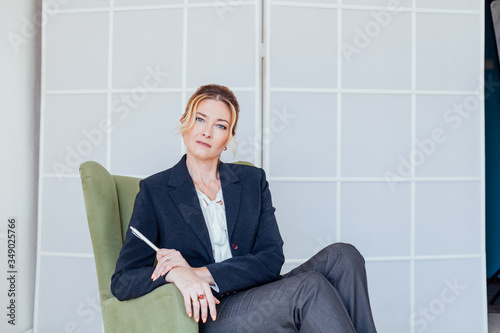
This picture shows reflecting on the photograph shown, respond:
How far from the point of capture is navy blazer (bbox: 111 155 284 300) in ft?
4.96

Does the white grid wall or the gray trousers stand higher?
the white grid wall

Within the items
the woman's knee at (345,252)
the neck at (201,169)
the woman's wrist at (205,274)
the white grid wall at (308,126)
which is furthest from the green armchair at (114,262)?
the white grid wall at (308,126)

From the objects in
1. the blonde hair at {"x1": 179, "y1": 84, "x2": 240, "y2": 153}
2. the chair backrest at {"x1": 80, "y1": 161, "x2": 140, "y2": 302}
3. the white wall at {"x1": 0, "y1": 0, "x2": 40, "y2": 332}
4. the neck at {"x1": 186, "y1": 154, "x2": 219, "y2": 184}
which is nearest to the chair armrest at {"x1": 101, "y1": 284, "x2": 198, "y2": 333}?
the chair backrest at {"x1": 80, "y1": 161, "x2": 140, "y2": 302}

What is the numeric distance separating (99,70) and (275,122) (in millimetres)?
1012

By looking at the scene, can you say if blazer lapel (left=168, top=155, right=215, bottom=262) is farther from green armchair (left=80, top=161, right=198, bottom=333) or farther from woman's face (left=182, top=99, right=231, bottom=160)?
green armchair (left=80, top=161, right=198, bottom=333)

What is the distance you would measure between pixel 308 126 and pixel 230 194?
38.3 inches

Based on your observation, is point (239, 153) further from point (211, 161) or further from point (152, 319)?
point (152, 319)

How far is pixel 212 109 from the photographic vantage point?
1786 mm

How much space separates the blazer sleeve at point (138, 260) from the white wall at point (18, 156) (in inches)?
49.8

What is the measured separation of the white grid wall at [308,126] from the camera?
260 centimetres

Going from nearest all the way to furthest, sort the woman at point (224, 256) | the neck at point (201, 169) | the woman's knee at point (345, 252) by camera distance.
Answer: the woman at point (224, 256)
the woman's knee at point (345, 252)
the neck at point (201, 169)

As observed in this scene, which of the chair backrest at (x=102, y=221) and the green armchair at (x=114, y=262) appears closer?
the green armchair at (x=114, y=262)

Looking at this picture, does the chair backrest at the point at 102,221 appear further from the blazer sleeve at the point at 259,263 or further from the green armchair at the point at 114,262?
the blazer sleeve at the point at 259,263

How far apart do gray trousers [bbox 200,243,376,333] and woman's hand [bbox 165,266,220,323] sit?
0.32 ft
